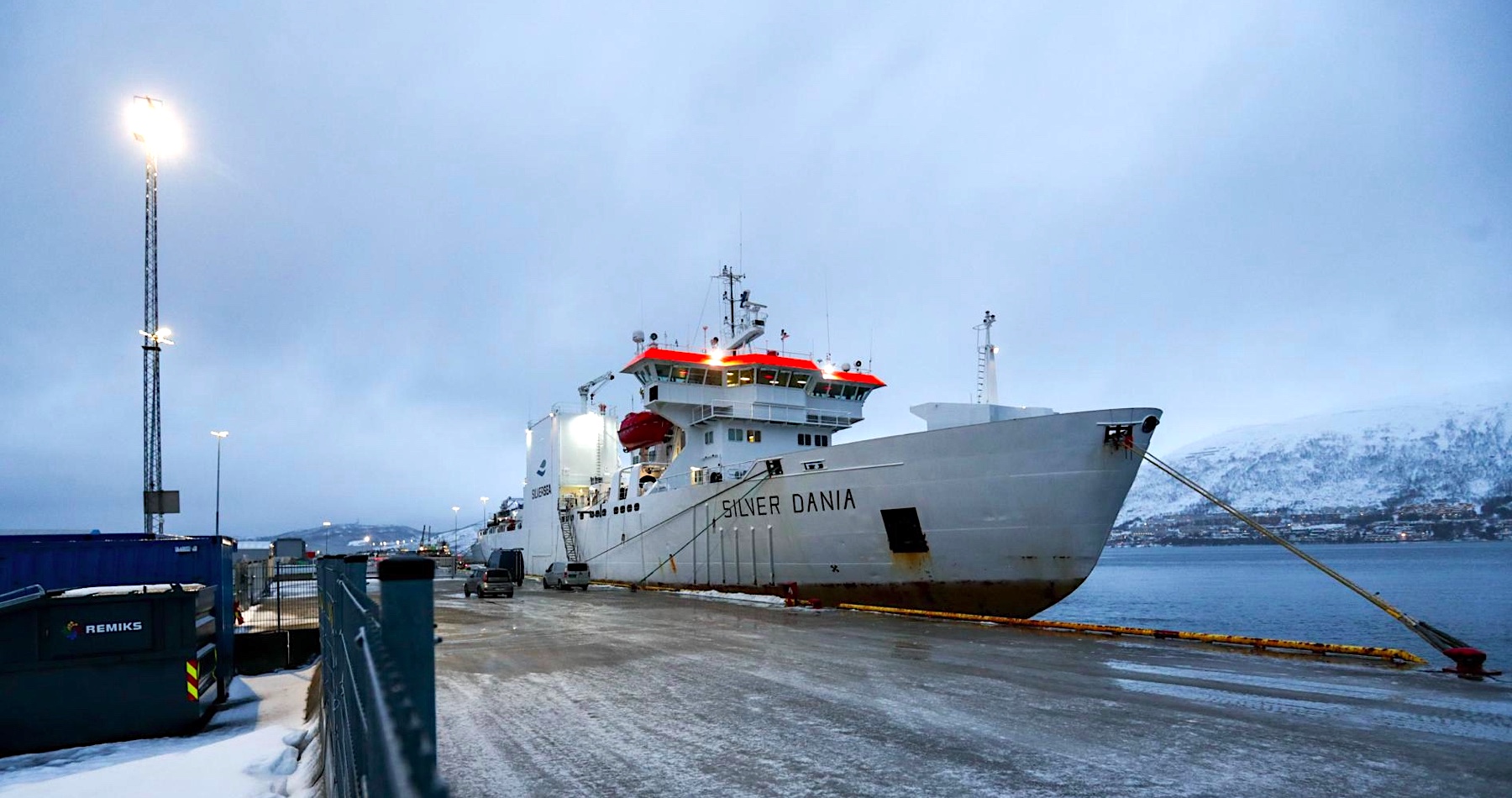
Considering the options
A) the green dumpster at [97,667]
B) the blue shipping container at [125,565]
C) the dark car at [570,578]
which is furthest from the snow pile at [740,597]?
the green dumpster at [97,667]

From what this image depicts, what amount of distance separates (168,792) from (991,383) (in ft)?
61.0

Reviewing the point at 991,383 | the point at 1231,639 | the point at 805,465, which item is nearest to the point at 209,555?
the point at 805,465

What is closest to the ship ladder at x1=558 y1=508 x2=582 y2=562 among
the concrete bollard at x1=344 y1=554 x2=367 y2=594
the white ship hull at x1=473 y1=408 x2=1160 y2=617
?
the white ship hull at x1=473 y1=408 x2=1160 y2=617

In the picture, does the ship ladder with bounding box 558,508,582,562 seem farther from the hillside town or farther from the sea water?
the hillside town

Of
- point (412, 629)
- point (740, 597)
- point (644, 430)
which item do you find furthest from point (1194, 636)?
point (644, 430)

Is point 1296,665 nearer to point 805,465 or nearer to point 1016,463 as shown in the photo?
point 1016,463

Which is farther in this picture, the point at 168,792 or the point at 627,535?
the point at 627,535

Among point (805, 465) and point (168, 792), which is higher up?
point (805, 465)

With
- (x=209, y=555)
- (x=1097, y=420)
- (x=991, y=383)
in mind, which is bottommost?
(x=209, y=555)

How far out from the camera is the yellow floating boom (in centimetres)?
1091

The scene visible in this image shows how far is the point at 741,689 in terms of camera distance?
9.27 m

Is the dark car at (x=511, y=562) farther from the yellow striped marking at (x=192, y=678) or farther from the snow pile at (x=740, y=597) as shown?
the yellow striped marking at (x=192, y=678)

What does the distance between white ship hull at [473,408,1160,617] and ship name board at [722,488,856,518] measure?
0.04 m

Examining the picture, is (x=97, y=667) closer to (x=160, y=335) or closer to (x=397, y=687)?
(x=397, y=687)
